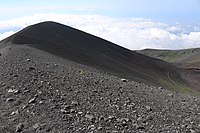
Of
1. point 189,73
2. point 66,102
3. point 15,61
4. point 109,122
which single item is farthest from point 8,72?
point 189,73

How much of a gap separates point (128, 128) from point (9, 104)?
15.5 ft

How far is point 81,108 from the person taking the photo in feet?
37.5

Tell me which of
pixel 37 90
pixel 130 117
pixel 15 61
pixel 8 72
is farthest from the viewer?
pixel 15 61

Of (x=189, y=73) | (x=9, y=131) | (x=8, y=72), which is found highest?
(x=8, y=72)

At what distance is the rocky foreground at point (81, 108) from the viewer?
33.3 feet

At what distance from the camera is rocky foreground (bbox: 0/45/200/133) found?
33.3 feet

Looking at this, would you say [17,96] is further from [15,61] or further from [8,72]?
[15,61]

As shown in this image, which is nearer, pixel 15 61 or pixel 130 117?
pixel 130 117

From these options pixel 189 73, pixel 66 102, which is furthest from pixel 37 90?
pixel 189 73

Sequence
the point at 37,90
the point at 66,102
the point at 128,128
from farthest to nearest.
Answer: the point at 37,90 < the point at 66,102 < the point at 128,128

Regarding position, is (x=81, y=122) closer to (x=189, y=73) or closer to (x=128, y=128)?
(x=128, y=128)

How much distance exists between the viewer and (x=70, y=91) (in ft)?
44.5

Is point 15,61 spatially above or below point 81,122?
above

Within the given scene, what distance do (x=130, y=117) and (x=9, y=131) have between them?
404cm
